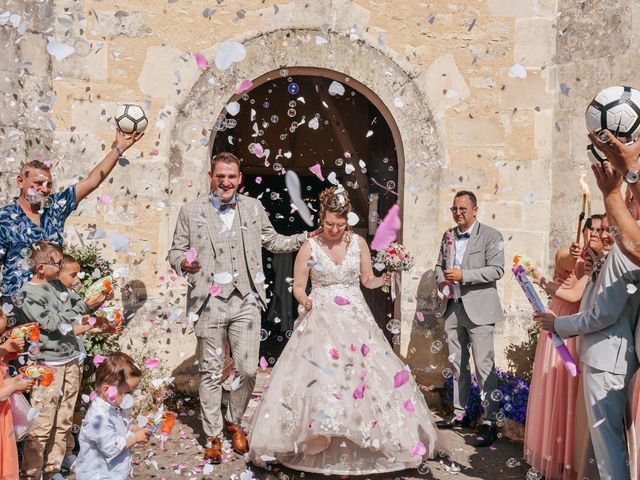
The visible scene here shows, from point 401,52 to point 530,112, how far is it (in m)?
1.38

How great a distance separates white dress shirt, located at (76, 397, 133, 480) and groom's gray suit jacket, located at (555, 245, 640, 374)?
8.35ft

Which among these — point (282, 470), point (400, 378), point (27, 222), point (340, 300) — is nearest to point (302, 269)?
point (340, 300)

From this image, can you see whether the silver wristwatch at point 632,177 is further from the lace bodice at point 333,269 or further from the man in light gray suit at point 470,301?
the man in light gray suit at point 470,301

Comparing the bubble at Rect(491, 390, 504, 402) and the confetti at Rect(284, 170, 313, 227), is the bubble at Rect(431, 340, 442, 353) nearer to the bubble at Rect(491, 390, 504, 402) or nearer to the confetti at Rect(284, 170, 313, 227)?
the bubble at Rect(491, 390, 504, 402)

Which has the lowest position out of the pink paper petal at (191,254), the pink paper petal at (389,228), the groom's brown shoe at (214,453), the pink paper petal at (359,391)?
the groom's brown shoe at (214,453)

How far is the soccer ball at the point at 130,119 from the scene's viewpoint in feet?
16.6

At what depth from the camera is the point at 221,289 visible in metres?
5.21

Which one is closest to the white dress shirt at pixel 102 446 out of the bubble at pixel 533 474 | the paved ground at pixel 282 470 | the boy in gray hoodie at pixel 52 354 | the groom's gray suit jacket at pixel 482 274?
the boy in gray hoodie at pixel 52 354

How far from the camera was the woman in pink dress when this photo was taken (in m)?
4.51

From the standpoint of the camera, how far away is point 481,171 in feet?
22.0

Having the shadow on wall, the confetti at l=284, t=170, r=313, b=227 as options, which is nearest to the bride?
the shadow on wall

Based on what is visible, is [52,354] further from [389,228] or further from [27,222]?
[389,228]

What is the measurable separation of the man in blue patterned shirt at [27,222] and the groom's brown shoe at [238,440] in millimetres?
1872

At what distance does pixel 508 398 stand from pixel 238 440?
2270mm
